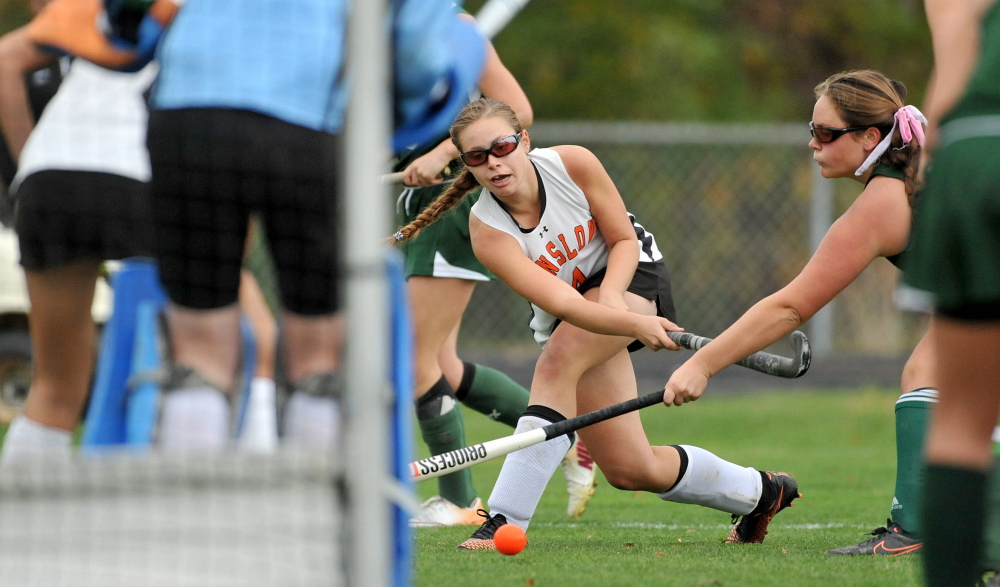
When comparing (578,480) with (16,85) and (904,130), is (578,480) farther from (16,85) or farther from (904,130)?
(16,85)

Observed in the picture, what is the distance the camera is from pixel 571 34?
49.1 feet

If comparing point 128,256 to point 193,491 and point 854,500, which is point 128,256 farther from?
point 854,500

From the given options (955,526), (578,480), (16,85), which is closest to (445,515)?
(578,480)

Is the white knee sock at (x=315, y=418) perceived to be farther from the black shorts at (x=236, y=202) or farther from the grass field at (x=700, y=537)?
the grass field at (x=700, y=537)

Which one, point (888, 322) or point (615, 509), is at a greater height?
point (615, 509)

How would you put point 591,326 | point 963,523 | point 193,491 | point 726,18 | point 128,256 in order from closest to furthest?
point 193,491 → point 963,523 → point 128,256 → point 591,326 → point 726,18

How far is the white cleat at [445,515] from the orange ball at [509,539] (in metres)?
0.91

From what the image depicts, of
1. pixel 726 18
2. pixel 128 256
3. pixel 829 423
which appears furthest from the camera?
pixel 726 18

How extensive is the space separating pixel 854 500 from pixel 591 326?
6.54 ft

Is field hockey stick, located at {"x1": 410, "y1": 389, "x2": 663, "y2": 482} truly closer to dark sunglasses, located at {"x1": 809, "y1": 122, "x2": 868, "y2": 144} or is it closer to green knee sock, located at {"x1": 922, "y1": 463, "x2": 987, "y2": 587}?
dark sunglasses, located at {"x1": 809, "y1": 122, "x2": 868, "y2": 144}

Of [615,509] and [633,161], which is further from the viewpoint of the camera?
[633,161]

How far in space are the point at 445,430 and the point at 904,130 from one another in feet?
6.45

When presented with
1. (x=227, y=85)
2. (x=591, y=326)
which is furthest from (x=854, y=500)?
(x=227, y=85)

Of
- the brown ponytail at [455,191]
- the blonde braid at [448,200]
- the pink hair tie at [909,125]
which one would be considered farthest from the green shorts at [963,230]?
the blonde braid at [448,200]
